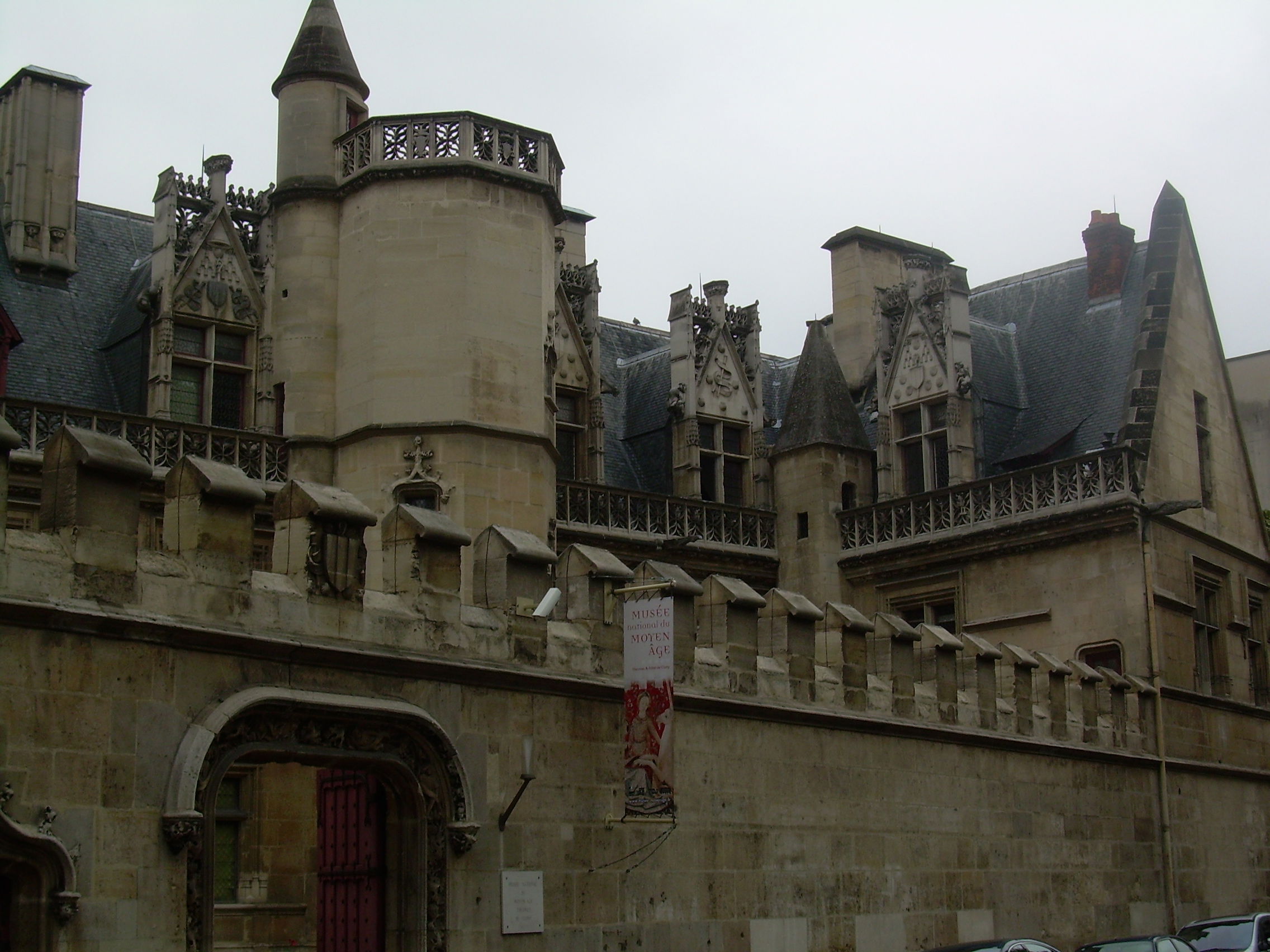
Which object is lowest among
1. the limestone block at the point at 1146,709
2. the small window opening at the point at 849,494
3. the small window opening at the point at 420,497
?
the limestone block at the point at 1146,709

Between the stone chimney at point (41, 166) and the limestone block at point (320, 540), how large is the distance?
37.7ft

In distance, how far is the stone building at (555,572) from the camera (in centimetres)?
1142

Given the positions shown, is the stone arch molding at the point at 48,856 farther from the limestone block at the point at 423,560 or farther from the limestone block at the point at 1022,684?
the limestone block at the point at 1022,684

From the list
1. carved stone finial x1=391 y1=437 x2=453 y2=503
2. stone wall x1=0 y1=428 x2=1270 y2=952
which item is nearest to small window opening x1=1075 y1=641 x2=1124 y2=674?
stone wall x1=0 y1=428 x2=1270 y2=952

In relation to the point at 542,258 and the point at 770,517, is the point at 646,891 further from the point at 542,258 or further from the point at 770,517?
the point at 770,517

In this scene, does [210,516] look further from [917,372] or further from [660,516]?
[917,372]

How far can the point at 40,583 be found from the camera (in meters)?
10.6

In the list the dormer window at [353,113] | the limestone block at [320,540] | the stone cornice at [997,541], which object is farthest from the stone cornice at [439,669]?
the dormer window at [353,113]

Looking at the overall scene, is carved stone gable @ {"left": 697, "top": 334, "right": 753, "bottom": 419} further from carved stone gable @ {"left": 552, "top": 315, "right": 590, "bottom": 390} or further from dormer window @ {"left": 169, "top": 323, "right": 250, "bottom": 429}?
dormer window @ {"left": 169, "top": 323, "right": 250, "bottom": 429}

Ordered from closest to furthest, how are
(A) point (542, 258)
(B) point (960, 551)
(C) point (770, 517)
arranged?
(A) point (542, 258)
(B) point (960, 551)
(C) point (770, 517)

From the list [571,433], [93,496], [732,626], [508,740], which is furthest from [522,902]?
[571,433]

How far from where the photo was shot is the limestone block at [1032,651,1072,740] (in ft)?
68.6

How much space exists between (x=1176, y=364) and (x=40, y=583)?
63.0 feet

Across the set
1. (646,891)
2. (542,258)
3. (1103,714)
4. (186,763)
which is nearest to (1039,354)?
(1103,714)
